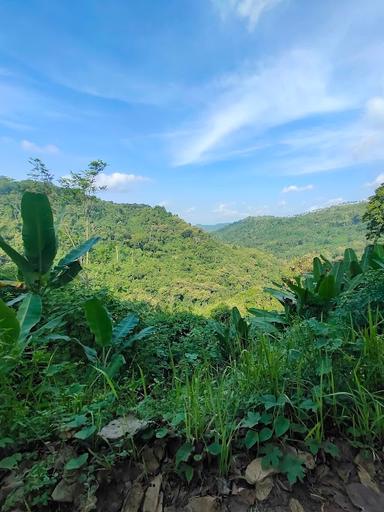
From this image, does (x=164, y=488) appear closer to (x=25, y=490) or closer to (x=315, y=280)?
(x=25, y=490)

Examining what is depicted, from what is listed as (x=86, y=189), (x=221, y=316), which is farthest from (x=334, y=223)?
(x=221, y=316)

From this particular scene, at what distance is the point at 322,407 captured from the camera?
1.27 metres

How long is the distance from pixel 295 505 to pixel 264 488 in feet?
0.33

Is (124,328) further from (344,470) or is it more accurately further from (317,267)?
(317,267)

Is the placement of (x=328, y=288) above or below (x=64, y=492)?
above

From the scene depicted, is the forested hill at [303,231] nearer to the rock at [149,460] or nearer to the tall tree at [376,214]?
the tall tree at [376,214]

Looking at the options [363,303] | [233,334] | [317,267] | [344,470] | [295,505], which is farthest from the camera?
[317,267]

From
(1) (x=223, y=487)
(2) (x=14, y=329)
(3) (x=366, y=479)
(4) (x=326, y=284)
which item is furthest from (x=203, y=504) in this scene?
(4) (x=326, y=284)

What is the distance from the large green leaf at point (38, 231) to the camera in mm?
2756

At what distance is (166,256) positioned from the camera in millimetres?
32531

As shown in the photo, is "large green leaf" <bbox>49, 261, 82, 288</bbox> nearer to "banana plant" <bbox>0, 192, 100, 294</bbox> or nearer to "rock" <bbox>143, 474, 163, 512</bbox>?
"banana plant" <bbox>0, 192, 100, 294</bbox>

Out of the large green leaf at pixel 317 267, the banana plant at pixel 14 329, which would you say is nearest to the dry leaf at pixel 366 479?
the banana plant at pixel 14 329

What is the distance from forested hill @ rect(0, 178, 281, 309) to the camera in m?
19.5

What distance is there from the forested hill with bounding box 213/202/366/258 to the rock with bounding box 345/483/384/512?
174 feet
